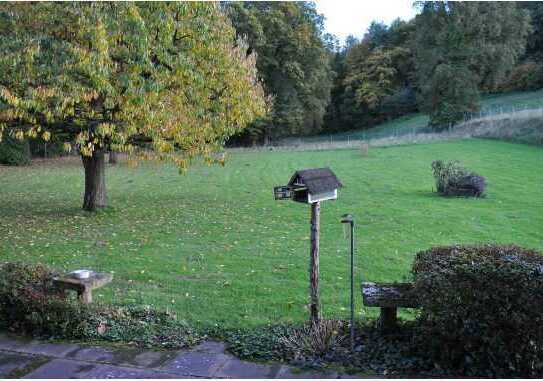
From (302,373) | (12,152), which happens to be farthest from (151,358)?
(12,152)

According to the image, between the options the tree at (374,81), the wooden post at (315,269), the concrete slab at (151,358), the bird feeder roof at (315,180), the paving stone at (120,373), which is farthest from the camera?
the tree at (374,81)

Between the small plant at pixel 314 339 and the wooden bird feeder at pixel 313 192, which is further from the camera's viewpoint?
the wooden bird feeder at pixel 313 192

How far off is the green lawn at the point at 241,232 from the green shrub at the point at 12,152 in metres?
8.66

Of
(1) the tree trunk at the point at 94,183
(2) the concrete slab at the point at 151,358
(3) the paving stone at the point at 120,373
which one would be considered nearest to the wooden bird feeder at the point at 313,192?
(2) the concrete slab at the point at 151,358

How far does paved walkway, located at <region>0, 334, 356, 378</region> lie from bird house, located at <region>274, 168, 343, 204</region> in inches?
62.5

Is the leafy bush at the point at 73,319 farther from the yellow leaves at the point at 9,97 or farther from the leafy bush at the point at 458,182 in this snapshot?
the leafy bush at the point at 458,182

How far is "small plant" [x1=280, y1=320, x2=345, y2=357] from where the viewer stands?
15.0 ft

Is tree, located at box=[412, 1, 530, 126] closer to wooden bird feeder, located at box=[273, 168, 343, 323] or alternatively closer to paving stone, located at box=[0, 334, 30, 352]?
wooden bird feeder, located at box=[273, 168, 343, 323]

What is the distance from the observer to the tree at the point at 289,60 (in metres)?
42.3

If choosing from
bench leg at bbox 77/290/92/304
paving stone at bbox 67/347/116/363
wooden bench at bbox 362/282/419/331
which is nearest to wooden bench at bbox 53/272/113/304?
bench leg at bbox 77/290/92/304

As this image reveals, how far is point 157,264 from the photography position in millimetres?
8477

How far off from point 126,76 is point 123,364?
23.7 ft

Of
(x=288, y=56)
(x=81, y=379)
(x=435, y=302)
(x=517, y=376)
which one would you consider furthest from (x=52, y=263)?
(x=288, y=56)

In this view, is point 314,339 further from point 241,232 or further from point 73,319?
point 241,232
